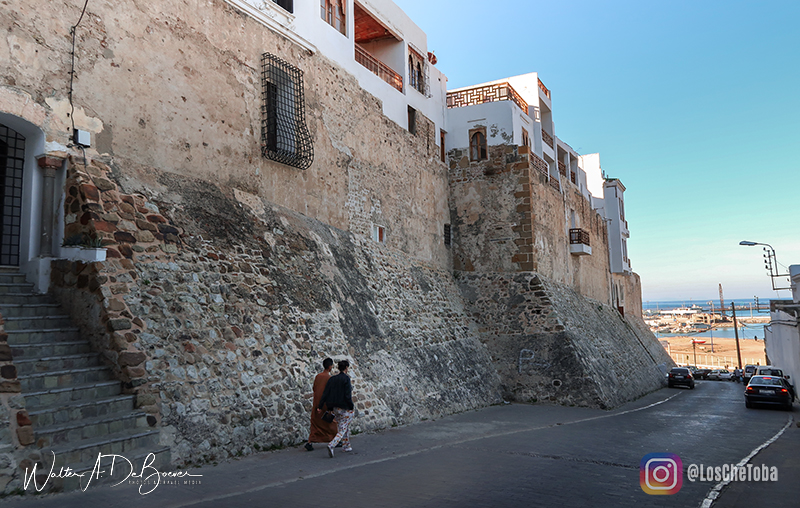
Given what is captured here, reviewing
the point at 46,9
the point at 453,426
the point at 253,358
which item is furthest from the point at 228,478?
the point at 46,9

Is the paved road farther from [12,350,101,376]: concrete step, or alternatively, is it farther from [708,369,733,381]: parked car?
[708,369,733,381]: parked car

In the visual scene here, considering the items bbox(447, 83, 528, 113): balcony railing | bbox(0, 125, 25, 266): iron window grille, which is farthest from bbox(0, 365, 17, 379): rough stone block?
bbox(447, 83, 528, 113): balcony railing

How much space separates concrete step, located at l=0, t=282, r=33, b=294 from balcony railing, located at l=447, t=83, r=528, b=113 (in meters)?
16.2

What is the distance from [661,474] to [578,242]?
17599mm

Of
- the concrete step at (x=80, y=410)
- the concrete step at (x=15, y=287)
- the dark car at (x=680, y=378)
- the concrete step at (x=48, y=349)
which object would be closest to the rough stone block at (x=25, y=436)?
the concrete step at (x=80, y=410)

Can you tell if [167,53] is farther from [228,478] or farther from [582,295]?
[582,295]

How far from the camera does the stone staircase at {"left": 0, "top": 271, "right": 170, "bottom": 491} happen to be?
5945 mm

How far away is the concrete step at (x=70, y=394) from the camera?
6285 millimetres

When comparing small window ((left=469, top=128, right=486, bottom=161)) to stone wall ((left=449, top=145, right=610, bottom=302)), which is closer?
stone wall ((left=449, top=145, right=610, bottom=302))

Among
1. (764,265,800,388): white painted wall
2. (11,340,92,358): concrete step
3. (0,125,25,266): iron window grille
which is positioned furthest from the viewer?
(764,265,800,388): white painted wall

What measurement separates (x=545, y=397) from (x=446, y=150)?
950cm

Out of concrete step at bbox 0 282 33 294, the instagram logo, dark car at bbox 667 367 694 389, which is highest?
concrete step at bbox 0 282 33 294

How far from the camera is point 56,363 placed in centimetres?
695

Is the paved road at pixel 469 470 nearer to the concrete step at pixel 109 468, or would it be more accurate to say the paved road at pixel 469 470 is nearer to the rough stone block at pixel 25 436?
the concrete step at pixel 109 468
